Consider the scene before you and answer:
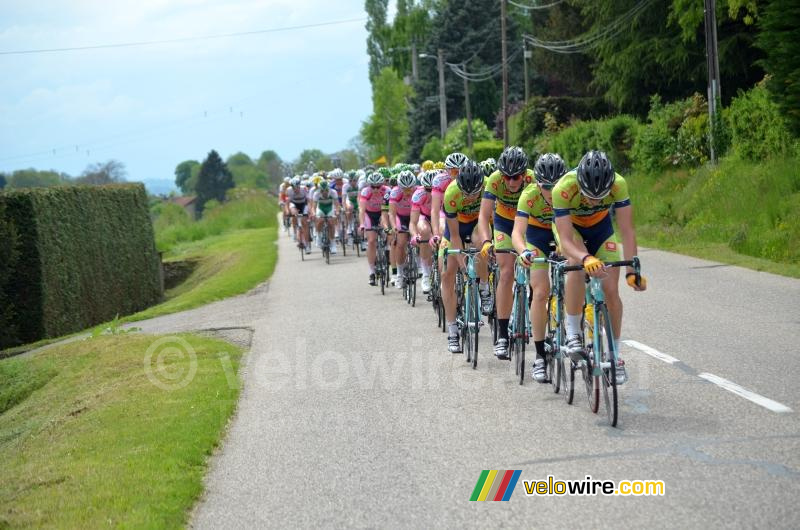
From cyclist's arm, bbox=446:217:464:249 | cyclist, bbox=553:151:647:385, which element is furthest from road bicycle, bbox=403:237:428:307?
cyclist, bbox=553:151:647:385

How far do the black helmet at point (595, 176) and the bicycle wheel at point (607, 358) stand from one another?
2.67ft

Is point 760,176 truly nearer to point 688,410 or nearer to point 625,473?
point 688,410

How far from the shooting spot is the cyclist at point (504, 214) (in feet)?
33.5

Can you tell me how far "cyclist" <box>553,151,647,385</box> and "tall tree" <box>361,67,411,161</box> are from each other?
318ft

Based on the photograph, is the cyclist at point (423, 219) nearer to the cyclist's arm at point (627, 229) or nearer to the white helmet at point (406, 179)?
the white helmet at point (406, 179)

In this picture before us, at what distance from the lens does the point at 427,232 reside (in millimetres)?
15227

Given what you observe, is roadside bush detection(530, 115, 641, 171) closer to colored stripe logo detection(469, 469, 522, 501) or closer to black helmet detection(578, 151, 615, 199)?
black helmet detection(578, 151, 615, 199)

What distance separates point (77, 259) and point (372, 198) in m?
8.37

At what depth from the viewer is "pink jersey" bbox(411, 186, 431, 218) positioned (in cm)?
1496

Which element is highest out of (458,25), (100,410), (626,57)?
(458,25)

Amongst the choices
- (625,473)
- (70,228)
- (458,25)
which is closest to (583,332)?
(625,473)

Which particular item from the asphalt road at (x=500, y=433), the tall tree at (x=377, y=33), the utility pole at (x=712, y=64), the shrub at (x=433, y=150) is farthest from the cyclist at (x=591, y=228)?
the tall tree at (x=377, y=33)

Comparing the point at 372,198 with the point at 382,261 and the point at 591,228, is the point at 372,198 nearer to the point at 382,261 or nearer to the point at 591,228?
the point at 382,261

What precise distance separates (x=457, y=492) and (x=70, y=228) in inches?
808
